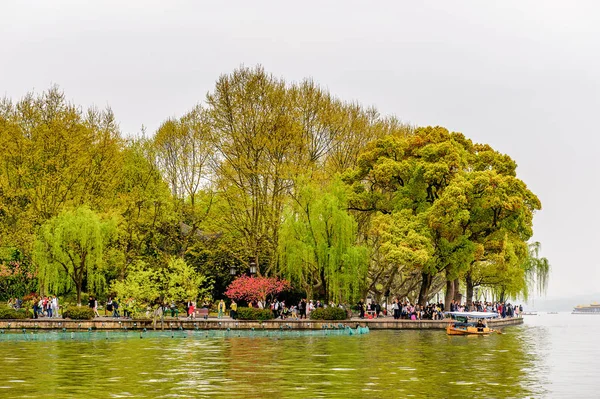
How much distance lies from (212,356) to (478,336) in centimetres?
2476

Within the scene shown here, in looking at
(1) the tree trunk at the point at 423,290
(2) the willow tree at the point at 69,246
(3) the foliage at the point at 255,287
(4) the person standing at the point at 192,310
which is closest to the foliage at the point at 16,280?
(2) the willow tree at the point at 69,246

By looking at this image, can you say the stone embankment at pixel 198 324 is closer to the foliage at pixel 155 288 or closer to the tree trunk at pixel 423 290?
the foliage at pixel 155 288

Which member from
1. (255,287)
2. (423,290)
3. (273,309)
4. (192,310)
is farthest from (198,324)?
(423,290)

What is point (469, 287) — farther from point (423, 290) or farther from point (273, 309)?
point (273, 309)

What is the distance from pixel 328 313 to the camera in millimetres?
60469

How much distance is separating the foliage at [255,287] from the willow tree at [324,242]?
5.26 feet

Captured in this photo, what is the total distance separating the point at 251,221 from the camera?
68.4m

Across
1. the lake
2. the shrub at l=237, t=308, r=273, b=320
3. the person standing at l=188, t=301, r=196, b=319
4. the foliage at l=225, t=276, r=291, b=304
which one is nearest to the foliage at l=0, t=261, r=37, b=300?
the person standing at l=188, t=301, r=196, b=319

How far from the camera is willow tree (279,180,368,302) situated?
6375cm

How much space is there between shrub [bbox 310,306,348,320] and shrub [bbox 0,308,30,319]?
19.3 meters

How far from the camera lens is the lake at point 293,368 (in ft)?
82.0

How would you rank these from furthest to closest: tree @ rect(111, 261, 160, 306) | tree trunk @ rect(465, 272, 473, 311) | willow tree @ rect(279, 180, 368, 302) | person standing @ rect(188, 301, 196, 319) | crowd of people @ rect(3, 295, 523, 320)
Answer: tree trunk @ rect(465, 272, 473, 311), willow tree @ rect(279, 180, 368, 302), person standing @ rect(188, 301, 196, 319), crowd of people @ rect(3, 295, 523, 320), tree @ rect(111, 261, 160, 306)

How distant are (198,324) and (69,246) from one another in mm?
11931

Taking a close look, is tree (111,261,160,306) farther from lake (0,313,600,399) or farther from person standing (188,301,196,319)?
person standing (188,301,196,319)
